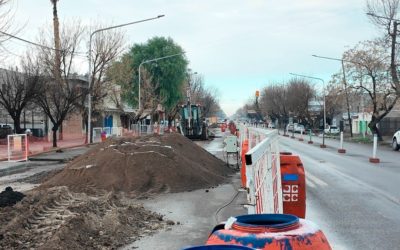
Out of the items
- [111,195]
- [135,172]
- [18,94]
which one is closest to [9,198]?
[111,195]

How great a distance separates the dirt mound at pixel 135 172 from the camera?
13055 millimetres

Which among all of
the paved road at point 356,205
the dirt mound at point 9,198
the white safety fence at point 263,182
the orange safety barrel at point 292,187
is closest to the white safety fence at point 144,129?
the paved road at point 356,205

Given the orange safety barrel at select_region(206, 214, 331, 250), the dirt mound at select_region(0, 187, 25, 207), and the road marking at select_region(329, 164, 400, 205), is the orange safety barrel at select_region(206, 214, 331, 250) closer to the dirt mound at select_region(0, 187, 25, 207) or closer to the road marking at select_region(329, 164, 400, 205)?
the dirt mound at select_region(0, 187, 25, 207)

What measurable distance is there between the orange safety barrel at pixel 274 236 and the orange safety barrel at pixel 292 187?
11.4 feet

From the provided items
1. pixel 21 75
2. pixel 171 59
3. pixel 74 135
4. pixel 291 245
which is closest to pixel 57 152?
pixel 21 75

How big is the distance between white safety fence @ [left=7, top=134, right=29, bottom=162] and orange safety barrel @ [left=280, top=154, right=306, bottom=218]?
2011 cm

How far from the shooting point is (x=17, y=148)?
82.2 ft

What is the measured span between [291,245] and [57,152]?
97.7ft

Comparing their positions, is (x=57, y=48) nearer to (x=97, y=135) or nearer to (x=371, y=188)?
(x=97, y=135)

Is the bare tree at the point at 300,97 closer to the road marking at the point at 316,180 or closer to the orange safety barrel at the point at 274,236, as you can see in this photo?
the road marking at the point at 316,180

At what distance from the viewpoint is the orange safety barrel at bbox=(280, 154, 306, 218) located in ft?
22.0

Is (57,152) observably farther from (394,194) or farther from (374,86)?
(374,86)

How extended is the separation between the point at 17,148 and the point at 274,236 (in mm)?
24014

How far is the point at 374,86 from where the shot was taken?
43344mm
